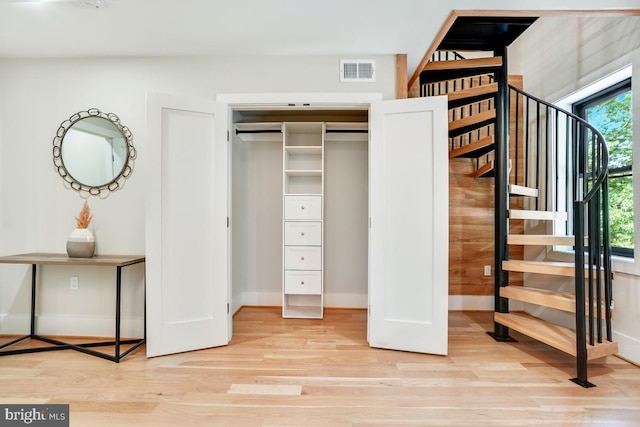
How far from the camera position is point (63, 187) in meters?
2.83

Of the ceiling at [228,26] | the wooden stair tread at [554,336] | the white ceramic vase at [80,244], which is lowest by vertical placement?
the wooden stair tread at [554,336]

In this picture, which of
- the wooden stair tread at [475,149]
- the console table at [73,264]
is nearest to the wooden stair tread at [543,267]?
the wooden stair tread at [475,149]

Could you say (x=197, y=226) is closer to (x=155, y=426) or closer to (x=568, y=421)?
(x=155, y=426)

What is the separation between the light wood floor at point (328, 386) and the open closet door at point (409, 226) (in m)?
0.23

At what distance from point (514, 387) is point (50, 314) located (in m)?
3.85

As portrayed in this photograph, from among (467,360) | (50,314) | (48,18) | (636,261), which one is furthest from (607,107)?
(50,314)

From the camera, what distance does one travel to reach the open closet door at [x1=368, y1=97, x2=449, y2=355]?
97.3 inches

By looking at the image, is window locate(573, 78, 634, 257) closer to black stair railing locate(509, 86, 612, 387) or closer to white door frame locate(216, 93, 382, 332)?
black stair railing locate(509, 86, 612, 387)

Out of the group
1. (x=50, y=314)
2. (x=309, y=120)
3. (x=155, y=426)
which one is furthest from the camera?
(x=309, y=120)

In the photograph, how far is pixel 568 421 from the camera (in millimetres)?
1669

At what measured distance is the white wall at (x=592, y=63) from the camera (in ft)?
7.84

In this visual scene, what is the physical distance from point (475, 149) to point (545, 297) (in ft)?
5.07

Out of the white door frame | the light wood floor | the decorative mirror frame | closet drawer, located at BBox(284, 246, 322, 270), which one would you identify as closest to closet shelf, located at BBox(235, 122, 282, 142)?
the white door frame

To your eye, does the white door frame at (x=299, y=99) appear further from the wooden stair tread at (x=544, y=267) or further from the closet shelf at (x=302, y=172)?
the wooden stair tread at (x=544, y=267)
